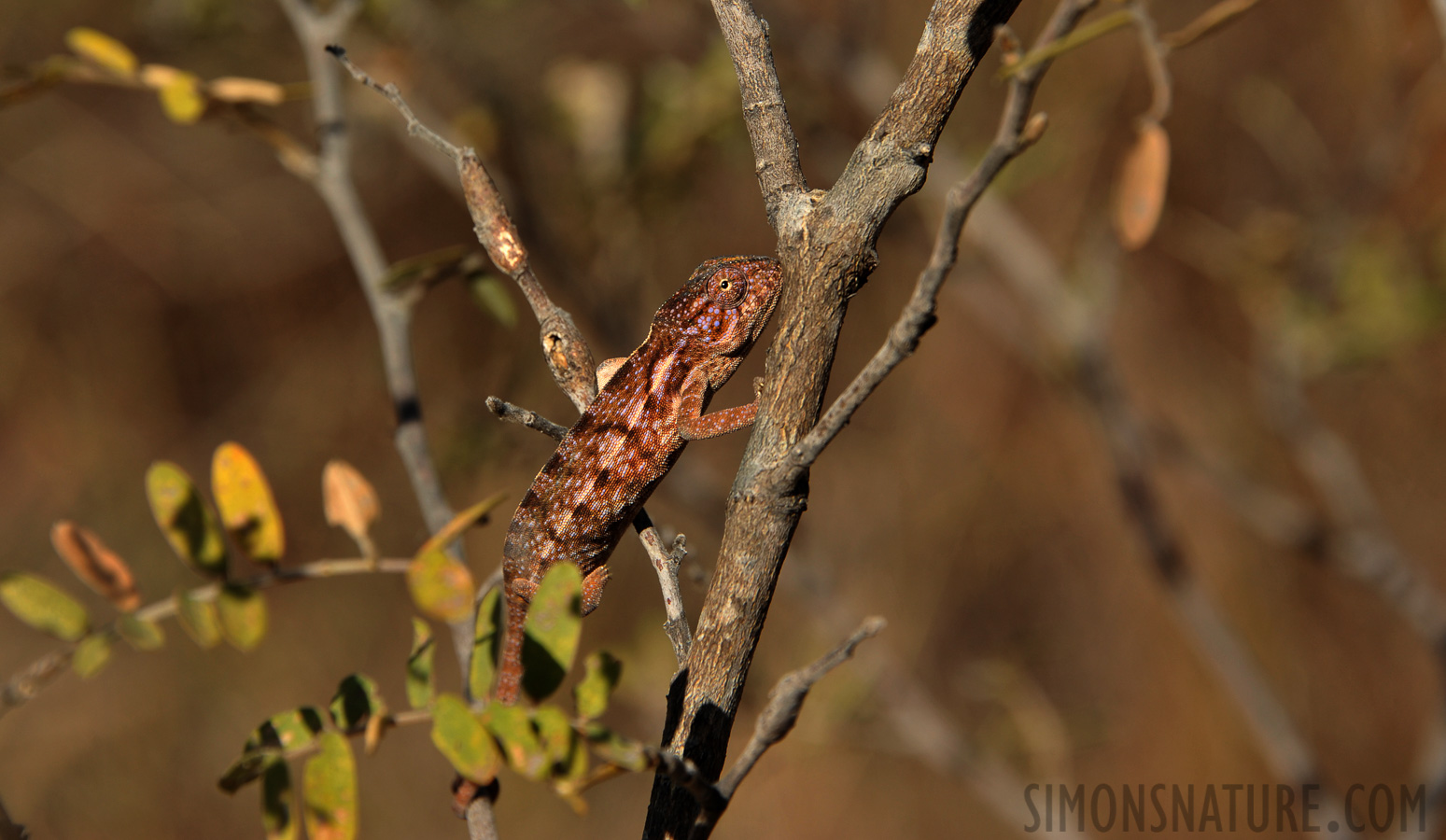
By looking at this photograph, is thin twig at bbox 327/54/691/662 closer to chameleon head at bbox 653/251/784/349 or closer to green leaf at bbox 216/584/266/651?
green leaf at bbox 216/584/266/651

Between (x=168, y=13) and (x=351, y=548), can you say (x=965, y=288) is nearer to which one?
(x=168, y=13)

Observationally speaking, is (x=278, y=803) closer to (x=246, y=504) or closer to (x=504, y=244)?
(x=246, y=504)

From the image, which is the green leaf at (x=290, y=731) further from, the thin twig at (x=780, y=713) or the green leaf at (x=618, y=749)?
the thin twig at (x=780, y=713)

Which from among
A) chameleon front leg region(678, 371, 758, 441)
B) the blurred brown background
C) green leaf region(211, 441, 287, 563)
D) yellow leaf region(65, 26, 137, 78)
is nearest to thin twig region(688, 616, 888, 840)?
green leaf region(211, 441, 287, 563)

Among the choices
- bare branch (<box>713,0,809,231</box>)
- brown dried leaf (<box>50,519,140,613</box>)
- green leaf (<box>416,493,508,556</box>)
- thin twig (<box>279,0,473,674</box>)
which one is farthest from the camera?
thin twig (<box>279,0,473,674</box>)

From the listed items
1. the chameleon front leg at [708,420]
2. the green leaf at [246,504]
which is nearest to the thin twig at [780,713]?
the green leaf at [246,504]

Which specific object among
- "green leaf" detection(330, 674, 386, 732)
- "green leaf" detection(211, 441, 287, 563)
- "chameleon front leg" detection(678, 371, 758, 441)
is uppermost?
"chameleon front leg" detection(678, 371, 758, 441)

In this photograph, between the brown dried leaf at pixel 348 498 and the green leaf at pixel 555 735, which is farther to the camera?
the brown dried leaf at pixel 348 498
